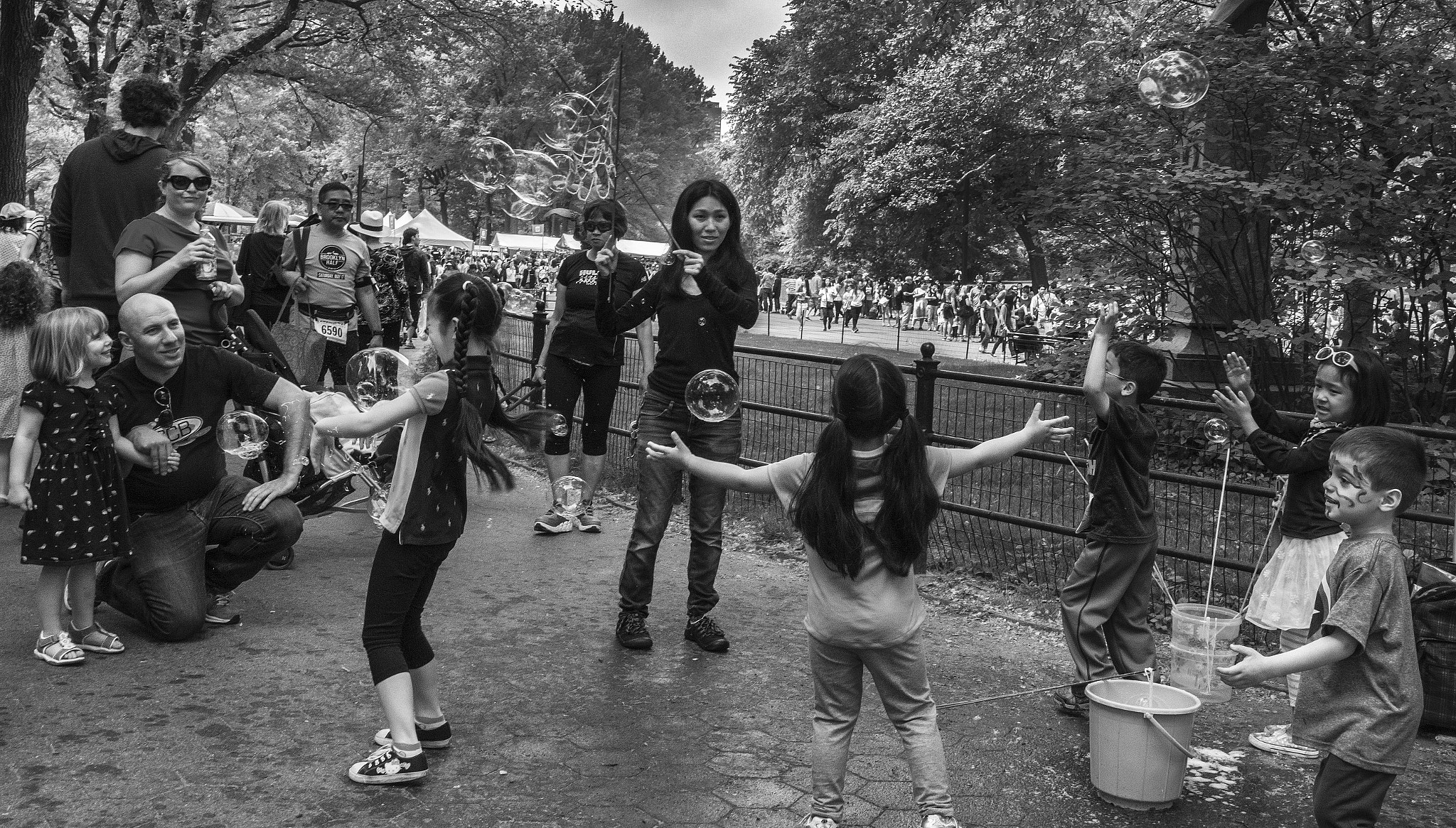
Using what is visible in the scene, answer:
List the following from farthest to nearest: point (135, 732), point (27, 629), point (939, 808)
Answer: point (27, 629)
point (135, 732)
point (939, 808)

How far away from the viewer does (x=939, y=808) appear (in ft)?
10.5

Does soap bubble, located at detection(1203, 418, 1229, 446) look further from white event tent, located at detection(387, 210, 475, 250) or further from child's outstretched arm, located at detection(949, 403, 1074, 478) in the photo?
white event tent, located at detection(387, 210, 475, 250)

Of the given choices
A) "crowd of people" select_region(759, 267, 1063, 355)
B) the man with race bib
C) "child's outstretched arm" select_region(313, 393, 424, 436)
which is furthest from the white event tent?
"child's outstretched arm" select_region(313, 393, 424, 436)

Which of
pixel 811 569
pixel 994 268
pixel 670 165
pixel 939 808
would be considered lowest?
pixel 939 808

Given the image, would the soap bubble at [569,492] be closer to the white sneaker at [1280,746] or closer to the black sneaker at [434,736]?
the black sneaker at [434,736]

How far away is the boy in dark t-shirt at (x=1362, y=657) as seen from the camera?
9.51ft

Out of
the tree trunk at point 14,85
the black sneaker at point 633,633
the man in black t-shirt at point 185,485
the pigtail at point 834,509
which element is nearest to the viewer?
the pigtail at point 834,509

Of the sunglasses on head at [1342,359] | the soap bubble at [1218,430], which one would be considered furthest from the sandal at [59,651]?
the sunglasses on head at [1342,359]

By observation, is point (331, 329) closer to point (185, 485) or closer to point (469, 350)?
point (185, 485)

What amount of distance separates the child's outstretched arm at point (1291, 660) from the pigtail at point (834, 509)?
3.11 ft

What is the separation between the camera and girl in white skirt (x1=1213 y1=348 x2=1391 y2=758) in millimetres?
4027

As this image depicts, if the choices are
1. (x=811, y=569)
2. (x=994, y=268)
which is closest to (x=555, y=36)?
(x=811, y=569)

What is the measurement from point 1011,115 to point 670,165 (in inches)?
1266

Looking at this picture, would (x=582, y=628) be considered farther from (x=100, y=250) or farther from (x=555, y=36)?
(x=555, y=36)
